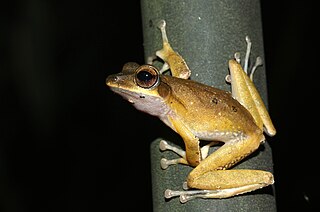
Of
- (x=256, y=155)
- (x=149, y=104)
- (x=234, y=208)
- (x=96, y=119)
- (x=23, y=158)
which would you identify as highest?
(x=96, y=119)

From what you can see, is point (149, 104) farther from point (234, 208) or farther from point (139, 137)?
point (139, 137)

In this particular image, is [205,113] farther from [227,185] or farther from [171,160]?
[171,160]

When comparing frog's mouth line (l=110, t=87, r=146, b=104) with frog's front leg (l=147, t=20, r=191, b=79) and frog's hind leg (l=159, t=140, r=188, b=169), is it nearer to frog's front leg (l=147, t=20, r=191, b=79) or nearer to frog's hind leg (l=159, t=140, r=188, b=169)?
frog's front leg (l=147, t=20, r=191, b=79)

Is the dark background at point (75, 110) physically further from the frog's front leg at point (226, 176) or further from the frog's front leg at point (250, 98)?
the frog's front leg at point (226, 176)

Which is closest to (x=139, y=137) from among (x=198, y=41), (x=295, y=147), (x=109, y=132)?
(x=109, y=132)

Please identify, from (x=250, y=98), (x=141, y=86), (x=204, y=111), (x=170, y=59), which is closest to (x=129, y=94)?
(x=141, y=86)

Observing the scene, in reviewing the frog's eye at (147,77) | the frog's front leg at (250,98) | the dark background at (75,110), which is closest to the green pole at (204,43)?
the frog's eye at (147,77)

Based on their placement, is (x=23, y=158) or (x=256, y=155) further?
(x=23, y=158)
